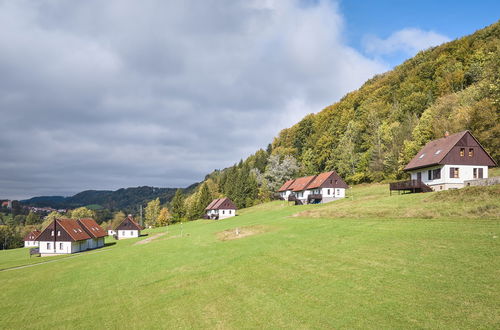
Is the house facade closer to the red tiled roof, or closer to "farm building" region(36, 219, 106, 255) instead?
the red tiled roof

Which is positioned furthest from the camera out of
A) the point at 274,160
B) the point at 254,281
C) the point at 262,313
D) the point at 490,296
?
the point at 274,160

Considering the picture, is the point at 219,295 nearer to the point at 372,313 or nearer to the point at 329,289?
the point at 329,289

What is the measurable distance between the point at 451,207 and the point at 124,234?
7557 centimetres

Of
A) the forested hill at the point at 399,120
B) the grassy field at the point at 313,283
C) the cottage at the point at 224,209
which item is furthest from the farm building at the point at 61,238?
the forested hill at the point at 399,120

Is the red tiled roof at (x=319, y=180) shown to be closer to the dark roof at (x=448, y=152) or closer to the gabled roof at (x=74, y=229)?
the dark roof at (x=448, y=152)

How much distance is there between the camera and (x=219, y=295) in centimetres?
1852

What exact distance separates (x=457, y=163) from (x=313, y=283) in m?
36.6

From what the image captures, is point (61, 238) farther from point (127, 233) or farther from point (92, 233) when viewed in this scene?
point (127, 233)

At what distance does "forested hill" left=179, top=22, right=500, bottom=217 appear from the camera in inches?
2466

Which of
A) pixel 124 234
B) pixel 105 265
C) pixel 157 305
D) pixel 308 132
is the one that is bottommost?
pixel 124 234

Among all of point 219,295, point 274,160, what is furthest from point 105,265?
point 274,160

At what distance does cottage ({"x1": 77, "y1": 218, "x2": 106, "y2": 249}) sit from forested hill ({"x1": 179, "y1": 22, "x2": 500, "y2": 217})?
4182 cm

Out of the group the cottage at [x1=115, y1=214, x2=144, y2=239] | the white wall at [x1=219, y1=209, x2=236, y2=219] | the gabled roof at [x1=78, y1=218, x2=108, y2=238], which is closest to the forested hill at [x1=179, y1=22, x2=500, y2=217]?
the white wall at [x1=219, y1=209, x2=236, y2=219]

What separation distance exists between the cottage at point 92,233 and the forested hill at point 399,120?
41825 millimetres
